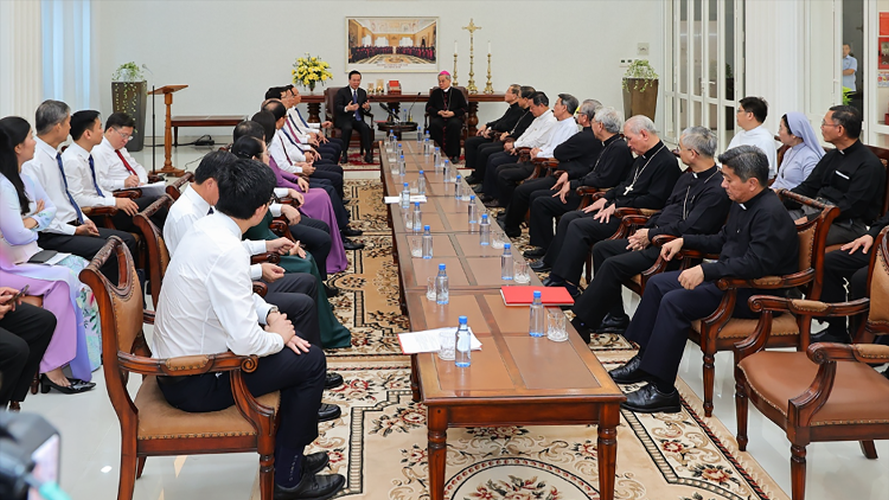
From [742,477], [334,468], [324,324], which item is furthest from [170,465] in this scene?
[742,477]

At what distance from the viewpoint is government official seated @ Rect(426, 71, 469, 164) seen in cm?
1345

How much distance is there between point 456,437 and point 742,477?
3.99 ft

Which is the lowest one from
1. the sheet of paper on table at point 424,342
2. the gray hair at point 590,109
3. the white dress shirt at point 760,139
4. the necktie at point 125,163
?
the sheet of paper on table at point 424,342

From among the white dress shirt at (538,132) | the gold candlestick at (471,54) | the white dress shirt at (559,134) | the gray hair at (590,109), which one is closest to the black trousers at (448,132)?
the gold candlestick at (471,54)

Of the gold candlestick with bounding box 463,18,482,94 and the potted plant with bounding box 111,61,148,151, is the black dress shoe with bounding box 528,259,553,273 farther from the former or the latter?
the potted plant with bounding box 111,61,148,151

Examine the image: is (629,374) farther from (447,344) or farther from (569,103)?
(569,103)

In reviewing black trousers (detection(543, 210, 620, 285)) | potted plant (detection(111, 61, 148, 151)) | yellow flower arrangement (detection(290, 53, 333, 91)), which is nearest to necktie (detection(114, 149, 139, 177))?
black trousers (detection(543, 210, 620, 285))

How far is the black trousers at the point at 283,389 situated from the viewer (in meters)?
3.03

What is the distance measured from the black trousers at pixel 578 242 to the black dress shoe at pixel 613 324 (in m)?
0.57

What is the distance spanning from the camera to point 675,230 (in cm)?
524

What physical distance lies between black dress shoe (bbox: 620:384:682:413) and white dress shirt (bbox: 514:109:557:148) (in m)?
5.48

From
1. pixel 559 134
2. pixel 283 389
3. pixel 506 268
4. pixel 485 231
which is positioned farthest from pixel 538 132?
A: pixel 283 389

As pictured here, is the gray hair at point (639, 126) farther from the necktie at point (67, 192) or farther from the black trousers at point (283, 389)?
the necktie at point (67, 192)

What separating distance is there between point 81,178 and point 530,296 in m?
3.27
